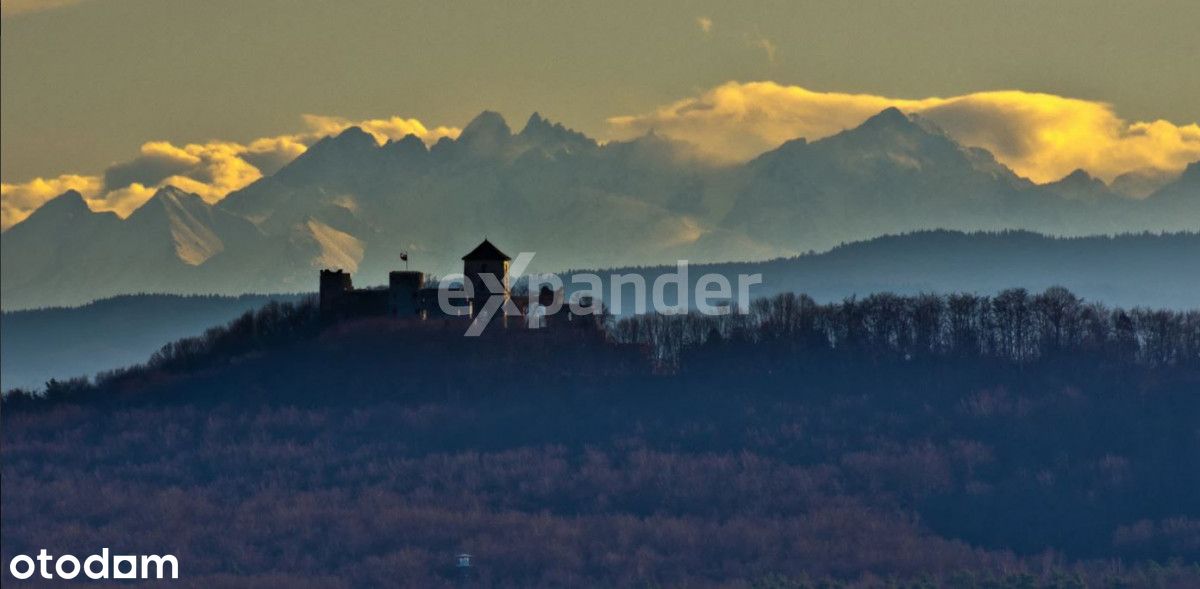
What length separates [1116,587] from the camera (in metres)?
177

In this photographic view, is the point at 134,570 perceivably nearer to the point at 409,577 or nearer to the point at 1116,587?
the point at 409,577

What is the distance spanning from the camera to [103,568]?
196000mm

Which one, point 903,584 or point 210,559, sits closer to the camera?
point 903,584

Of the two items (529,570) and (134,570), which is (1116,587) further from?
(134,570)

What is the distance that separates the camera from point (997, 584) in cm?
17350

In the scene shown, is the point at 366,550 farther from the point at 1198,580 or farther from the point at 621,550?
the point at 1198,580

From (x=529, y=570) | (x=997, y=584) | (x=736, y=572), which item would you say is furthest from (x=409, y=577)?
(x=997, y=584)

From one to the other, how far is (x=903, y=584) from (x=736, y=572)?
45.4 feet

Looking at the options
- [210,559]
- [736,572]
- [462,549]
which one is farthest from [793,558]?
[210,559]

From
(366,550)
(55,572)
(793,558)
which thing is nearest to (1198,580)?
(793,558)

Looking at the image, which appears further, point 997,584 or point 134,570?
point 134,570

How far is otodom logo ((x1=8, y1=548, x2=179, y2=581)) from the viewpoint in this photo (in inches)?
7549

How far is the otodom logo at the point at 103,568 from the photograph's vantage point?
629ft

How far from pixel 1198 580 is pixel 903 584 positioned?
1565 cm
